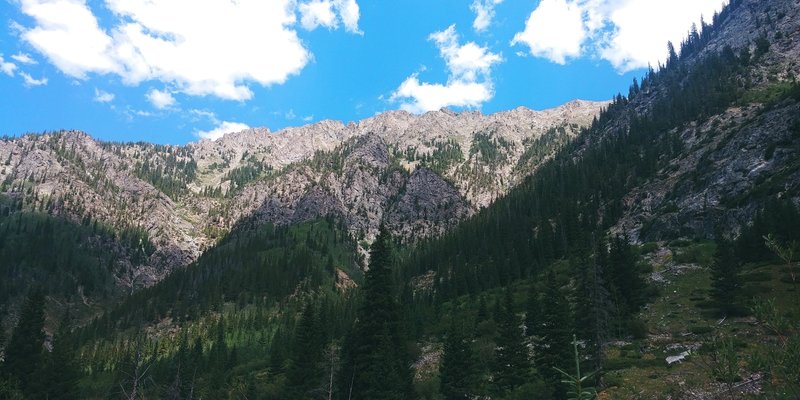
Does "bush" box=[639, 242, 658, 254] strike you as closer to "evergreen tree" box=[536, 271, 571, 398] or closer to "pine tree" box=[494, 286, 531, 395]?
"evergreen tree" box=[536, 271, 571, 398]

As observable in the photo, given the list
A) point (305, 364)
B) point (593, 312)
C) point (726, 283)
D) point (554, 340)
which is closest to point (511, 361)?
point (554, 340)

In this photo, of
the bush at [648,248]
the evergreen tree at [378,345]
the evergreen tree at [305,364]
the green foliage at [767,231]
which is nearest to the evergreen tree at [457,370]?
the evergreen tree at [378,345]

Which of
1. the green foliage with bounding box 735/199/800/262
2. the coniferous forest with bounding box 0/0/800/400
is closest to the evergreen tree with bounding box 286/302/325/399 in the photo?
the coniferous forest with bounding box 0/0/800/400

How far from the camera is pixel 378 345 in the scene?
152 feet

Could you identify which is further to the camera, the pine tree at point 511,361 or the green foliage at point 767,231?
the green foliage at point 767,231

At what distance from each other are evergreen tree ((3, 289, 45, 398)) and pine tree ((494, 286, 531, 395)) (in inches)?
2591

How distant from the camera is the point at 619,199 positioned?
505 ft

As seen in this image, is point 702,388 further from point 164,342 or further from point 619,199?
point 164,342

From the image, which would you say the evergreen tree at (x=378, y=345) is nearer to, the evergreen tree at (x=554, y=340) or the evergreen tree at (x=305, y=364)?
the evergreen tree at (x=305, y=364)

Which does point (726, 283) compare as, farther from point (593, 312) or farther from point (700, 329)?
point (593, 312)

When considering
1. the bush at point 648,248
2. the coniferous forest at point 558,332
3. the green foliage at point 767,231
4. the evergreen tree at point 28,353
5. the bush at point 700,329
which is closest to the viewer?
the coniferous forest at point 558,332

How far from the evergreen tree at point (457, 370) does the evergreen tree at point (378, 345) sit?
444cm

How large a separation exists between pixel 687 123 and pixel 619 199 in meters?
57.5

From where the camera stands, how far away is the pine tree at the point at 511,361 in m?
52.9
